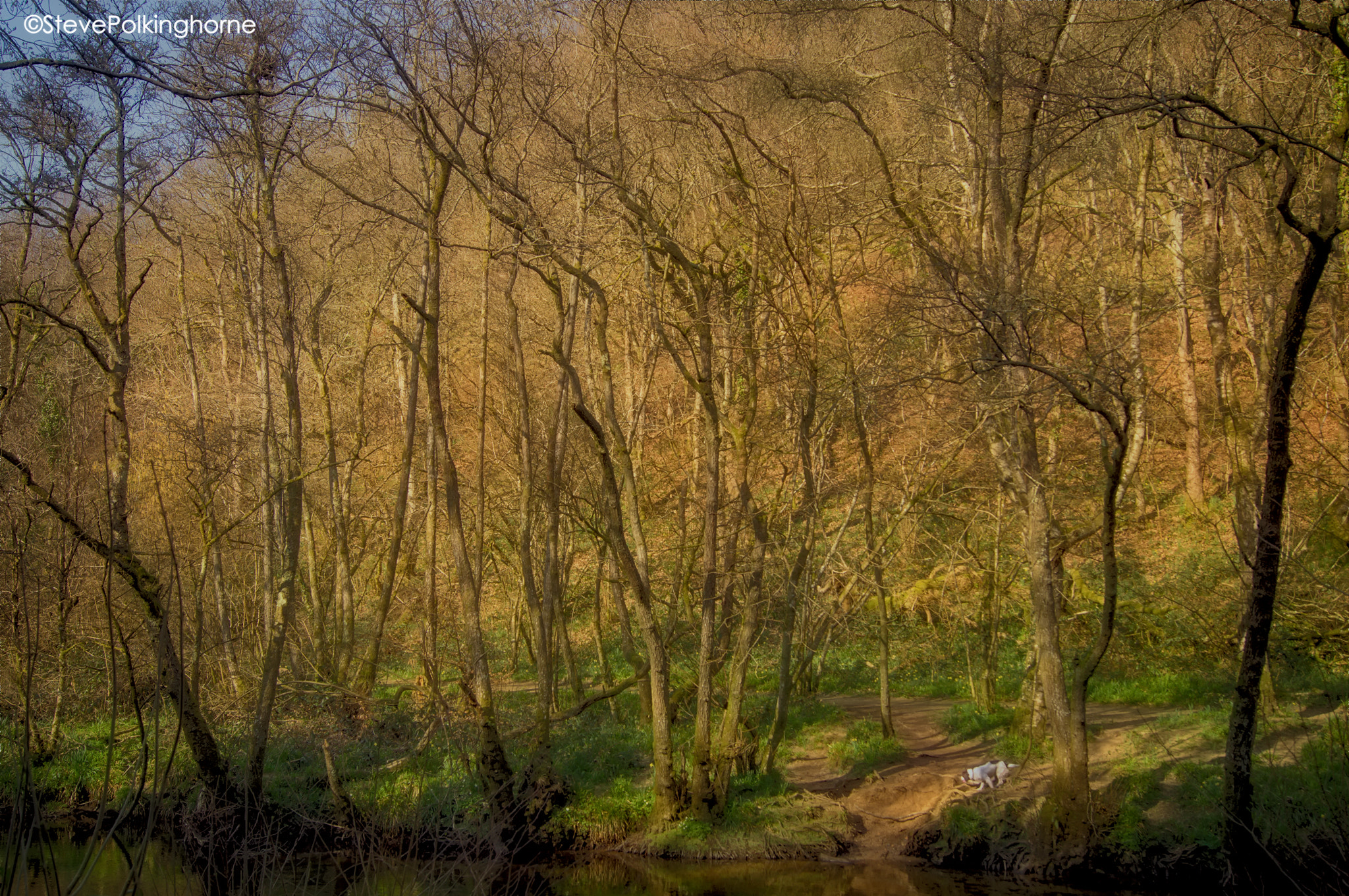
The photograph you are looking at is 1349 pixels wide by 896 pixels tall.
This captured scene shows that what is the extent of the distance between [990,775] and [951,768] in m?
1.11

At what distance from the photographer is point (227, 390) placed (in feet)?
57.5

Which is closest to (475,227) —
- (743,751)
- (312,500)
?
(312,500)

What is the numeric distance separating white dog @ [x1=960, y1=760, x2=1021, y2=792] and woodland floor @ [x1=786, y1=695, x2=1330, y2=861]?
8 cm

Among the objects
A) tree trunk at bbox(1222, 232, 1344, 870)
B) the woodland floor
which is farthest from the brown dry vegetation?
the woodland floor

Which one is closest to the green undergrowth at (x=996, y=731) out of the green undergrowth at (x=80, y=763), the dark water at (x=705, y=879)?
the dark water at (x=705, y=879)

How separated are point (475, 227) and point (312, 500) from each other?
22.1 ft

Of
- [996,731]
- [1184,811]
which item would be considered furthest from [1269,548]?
[996,731]

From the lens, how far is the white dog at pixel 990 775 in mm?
10523

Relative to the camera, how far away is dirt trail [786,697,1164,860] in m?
10.7

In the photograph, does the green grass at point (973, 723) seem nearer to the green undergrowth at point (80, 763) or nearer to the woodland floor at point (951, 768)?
the woodland floor at point (951, 768)

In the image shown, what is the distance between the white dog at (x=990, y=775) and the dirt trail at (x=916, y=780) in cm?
8

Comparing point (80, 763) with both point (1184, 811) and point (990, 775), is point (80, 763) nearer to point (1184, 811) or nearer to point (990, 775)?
point (990, 775)

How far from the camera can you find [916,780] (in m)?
11.4

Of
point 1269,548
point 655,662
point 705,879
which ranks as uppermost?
point 1269,548
